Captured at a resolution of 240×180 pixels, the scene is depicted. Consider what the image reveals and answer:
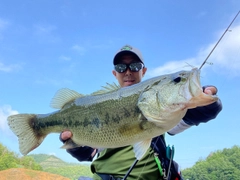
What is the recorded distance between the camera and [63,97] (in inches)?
124

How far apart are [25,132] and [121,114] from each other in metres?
1.32

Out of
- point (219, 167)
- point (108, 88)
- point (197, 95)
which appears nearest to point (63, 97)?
point (108, 88)

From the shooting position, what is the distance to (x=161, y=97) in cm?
241

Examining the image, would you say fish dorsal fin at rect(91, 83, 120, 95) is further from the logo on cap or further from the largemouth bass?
the logo on cap

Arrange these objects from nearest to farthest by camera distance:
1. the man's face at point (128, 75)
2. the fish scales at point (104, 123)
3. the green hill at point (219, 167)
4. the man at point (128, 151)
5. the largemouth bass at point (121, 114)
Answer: the largemouth bass at point (121, 114) → the fish scales at point (104, 123) → the man at point (128, 151) → the man's face at point (128, 75) → the green hill at point (219, 167)

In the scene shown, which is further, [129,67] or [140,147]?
[129,67]

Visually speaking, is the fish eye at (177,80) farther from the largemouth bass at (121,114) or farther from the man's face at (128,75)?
the man's face at (128,75)

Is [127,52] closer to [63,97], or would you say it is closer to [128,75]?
[128,75]

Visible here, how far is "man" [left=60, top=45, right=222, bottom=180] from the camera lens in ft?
10.1

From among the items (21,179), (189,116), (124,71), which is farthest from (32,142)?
(21,179)

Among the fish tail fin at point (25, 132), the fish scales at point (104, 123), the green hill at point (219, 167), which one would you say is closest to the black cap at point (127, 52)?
the fish scales at point (104, 123)

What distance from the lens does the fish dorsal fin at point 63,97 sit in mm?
3139

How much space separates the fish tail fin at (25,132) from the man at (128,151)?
464 mm

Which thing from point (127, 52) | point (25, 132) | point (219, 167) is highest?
point (127, 52)
